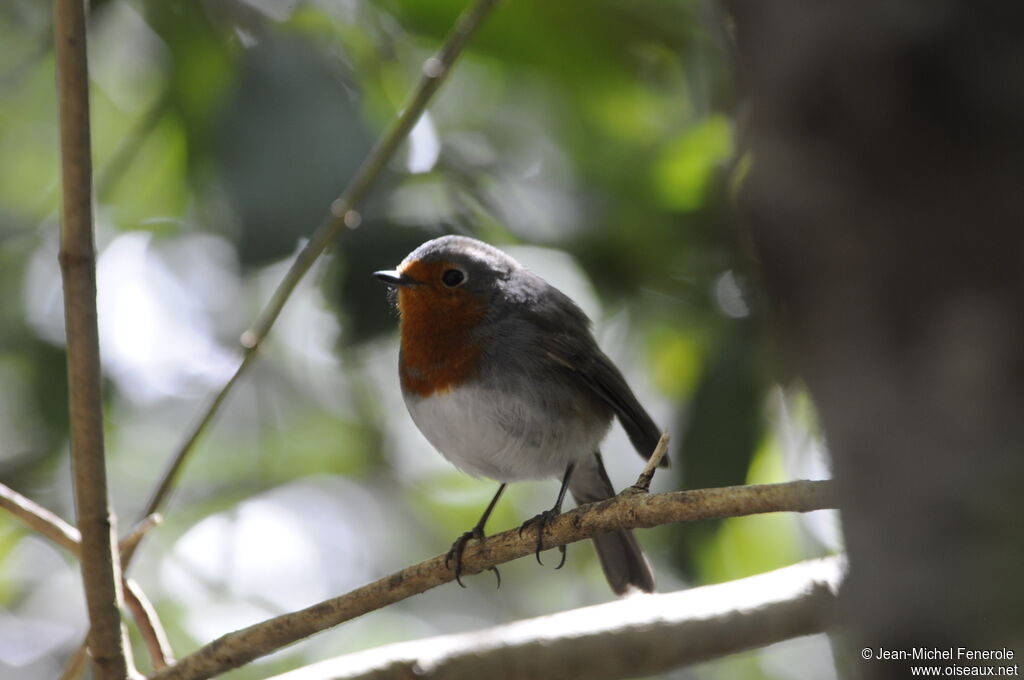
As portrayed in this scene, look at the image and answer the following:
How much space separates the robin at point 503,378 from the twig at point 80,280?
125 centimetres

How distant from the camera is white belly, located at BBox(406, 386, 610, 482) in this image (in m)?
3.51

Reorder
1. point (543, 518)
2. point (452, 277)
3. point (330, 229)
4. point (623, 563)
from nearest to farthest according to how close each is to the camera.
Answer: point (330, 229) < point (543, 518) < point (452, 277) < point (623, 563)

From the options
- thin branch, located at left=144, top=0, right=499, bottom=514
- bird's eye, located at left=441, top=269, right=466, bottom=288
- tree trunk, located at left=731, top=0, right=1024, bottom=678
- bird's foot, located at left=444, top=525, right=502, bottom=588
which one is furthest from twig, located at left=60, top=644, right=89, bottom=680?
tree trunk, located at left=731, top=0, right=1024, bottom=678

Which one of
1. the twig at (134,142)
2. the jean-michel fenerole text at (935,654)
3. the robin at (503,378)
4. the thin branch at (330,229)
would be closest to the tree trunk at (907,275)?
the jean-michel fenerole text at (935,654)

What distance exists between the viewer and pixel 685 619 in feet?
8.70

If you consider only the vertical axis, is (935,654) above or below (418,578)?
below

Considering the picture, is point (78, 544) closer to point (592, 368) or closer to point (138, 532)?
point (138, 532)

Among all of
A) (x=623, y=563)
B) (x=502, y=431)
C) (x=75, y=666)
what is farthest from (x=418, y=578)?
(x=623, y=563)

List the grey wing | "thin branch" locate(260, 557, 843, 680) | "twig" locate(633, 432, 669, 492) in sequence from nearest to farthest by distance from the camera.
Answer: "twig" locate(633, 432, 669, 492)
"thin branch" locate(260, 557, 843, 680)
the grey wing

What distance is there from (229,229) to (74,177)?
1.88 m

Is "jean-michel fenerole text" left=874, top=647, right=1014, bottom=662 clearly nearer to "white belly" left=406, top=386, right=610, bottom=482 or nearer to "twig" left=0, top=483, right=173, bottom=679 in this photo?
"twig" left=0, top=483, right=173, bottom=679

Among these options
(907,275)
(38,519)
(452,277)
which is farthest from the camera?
(452,277)

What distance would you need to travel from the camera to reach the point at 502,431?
11.7 feet

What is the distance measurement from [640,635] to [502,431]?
1067mm
